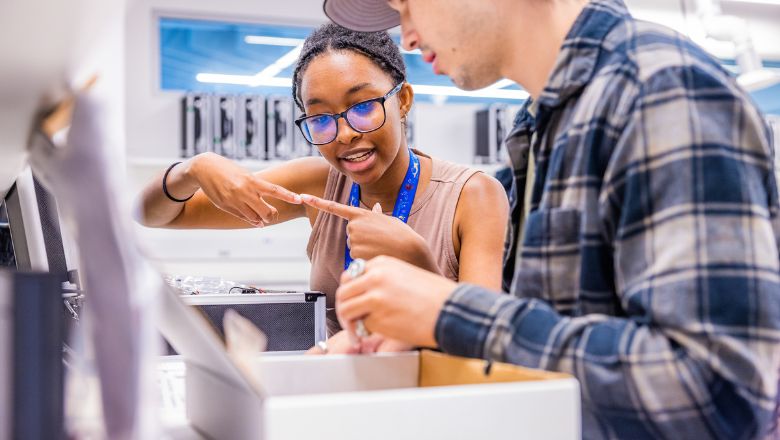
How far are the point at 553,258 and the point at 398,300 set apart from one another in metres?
0.22

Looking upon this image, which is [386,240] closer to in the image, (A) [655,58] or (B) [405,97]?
(A) [655,58]

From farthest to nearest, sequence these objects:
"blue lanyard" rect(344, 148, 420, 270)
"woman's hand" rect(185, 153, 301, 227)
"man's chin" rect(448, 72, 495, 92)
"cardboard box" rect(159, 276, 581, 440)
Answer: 1. "blue lanyard" rect(344, 148, 420, 270)
2. "woman's hand" rect(185, 153, 301, 227)
3. "man's chin" rect(448, 72, 495, 92)
4. "cardboard box" rect(159, 276, 581, 440)

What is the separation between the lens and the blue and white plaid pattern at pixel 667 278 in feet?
1.97

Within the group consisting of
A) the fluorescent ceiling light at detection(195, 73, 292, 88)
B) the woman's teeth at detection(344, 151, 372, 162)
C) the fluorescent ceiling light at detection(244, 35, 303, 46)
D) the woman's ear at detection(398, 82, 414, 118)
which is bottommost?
the woman's teeth at detection(344, 151, 372, 162)

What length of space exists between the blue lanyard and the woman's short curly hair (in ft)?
0.63

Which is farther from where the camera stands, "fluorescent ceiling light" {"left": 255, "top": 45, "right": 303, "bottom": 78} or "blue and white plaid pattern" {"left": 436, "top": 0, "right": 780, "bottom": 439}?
"fluorescent ceiling light" {"left": 255, "top": 45, "right": 303, "bottom": 78}

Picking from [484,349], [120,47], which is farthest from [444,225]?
[120,47]

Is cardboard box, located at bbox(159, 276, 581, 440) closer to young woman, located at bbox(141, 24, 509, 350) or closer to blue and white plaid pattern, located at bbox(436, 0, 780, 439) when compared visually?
blue and white plaid pattern, located at bbox(436, 0, 780, 439)

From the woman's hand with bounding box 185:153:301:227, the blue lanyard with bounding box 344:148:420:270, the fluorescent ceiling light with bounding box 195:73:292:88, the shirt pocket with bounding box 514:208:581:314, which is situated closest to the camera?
the shirt pocket with bounding box 514:208:581:314

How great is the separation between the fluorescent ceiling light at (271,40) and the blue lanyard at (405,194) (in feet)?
9.73

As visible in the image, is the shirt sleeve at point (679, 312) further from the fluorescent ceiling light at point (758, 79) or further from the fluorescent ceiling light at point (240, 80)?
the fluorescent ceiling light at point (240, 80)

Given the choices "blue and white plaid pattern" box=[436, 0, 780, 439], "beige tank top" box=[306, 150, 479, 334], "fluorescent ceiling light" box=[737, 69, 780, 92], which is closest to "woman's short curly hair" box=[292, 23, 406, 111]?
"beige tank top" box=[306, 150, 479, 334]

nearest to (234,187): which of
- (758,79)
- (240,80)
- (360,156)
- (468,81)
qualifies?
(360,156)

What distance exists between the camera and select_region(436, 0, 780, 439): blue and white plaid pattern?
60cm
